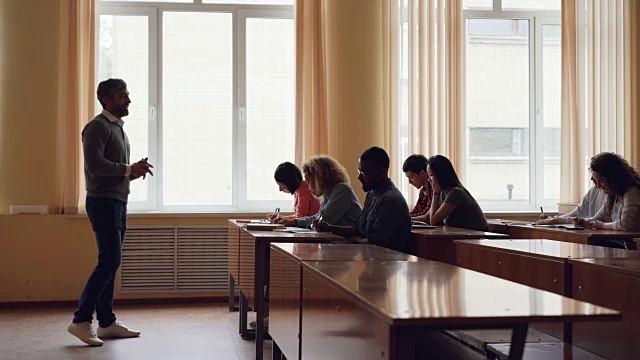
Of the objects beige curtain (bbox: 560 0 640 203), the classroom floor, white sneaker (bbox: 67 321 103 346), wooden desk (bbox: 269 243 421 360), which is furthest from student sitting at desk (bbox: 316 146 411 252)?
beige curtain (bbox: 560 0 640 203)

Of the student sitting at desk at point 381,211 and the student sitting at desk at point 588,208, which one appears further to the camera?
the student sitting at desk at point 588,208

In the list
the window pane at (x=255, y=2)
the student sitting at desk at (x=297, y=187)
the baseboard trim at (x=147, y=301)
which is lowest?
the baseboard trim at (x=147, y=301)

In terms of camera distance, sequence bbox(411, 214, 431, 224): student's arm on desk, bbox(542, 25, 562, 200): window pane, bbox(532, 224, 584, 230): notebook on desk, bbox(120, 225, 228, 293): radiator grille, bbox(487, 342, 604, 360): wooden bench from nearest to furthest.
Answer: bbox(487, 342, 604, 360): wooden bench → bbox(532, 224, 584, 230): notebook on desk → bbox(411, 214, 431, 224): student's arm on desk → bbox(120, 225, 228, 293): radiator grille → bbox(542, 25, 562, 200): window pane

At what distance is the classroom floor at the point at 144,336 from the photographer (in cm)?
459

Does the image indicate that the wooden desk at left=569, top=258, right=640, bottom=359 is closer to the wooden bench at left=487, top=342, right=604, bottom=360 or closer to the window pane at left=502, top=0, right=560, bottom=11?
the wooden bench at left=487, top=342, right=604, bottom=360

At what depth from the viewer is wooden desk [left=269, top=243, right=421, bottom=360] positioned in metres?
2.98

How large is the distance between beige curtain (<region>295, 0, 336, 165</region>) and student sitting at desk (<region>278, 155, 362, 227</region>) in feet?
5.08

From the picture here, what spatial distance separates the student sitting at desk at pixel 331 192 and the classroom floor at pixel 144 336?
881mm

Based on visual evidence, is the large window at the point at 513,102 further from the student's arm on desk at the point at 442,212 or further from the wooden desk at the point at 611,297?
the wooden desk at the point at 611,297

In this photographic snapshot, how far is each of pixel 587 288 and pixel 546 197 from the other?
190 inches

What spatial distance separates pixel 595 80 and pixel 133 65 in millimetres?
→ 4266

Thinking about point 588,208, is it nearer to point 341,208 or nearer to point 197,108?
point 341,208

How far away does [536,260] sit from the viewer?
339 centimetres

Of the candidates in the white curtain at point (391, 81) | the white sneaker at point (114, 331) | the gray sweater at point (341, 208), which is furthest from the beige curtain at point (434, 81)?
the white sneaker at point (114, 331)
